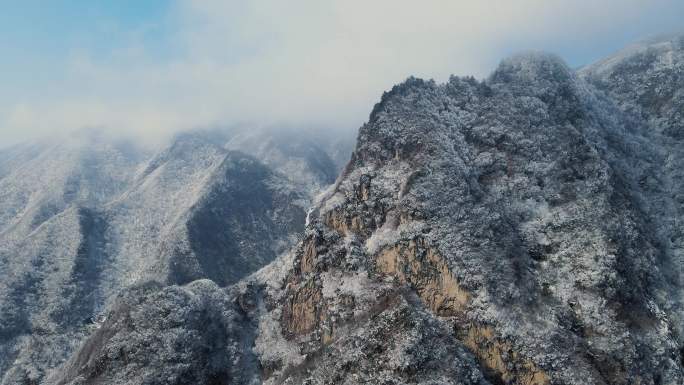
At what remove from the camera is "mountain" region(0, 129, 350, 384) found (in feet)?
315

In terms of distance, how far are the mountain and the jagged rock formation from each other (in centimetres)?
2090

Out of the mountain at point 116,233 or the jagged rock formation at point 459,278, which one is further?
the mountain at point 116,233

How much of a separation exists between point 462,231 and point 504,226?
6.07 metres

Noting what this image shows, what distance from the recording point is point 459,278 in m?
60.6

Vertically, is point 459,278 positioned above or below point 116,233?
above

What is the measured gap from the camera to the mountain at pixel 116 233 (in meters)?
96.0

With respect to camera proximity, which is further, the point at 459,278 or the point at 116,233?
the point at 116,233

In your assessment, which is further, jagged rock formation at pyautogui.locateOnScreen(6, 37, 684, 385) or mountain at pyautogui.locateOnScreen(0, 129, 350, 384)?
mountain at pyautogui.locateOnScreen(0, 129, 350, 384)

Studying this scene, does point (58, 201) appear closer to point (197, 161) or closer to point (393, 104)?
point (197, 161)

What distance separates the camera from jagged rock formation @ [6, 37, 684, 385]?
176 feet

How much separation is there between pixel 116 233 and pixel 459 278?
98.7 metres

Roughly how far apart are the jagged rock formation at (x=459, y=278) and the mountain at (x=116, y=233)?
20.9m

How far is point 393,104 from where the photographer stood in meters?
85.5

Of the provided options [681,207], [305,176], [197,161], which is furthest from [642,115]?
[197,161]
